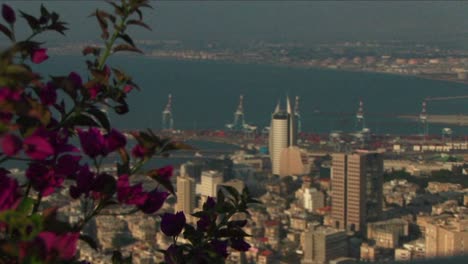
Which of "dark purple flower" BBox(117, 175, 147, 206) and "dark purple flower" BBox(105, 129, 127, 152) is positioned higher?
"dark purple flower" BBox(105, 129, 127, 152)

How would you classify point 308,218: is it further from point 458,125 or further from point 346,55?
point 346,55

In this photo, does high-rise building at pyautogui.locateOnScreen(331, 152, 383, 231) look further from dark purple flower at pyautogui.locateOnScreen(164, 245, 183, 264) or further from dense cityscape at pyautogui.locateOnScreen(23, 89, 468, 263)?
dark purple flower at pyautogui.locateOnScreen(164, 245, 183, 264)

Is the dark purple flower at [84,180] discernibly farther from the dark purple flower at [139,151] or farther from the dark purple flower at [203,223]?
the dark purple flower at [203,223]

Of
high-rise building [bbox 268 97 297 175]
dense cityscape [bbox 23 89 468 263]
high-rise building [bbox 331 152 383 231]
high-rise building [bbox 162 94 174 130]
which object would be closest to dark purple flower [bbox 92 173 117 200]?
dense cityscape [bbox 23 89 468 263]

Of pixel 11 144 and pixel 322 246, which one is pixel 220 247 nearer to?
pixel 11 144

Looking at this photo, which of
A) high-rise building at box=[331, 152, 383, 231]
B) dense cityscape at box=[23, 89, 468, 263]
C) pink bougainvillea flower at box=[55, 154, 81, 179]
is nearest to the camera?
pink bougainvillea flower at box=[55, 154, 81, 179]

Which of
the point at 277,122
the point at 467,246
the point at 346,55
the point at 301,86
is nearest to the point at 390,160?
the point at 277,122
